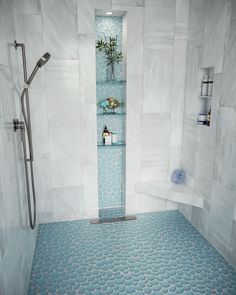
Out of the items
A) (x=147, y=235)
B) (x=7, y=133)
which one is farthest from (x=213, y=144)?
(x=7, y=133)

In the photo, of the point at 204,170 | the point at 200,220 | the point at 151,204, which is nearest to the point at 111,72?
the point at 204,170

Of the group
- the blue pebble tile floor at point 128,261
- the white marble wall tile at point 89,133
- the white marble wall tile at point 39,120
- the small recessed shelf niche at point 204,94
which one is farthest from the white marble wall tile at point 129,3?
the blue pebble tile floor at point 128,261

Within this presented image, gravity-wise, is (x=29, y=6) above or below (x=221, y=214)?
above

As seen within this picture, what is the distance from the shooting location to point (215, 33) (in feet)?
7.58

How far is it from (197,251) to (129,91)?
1.72 meters

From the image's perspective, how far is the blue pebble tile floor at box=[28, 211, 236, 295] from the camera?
201cm

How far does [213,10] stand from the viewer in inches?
92.0

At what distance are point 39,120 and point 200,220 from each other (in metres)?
1.95

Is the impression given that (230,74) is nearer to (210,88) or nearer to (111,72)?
(210,88)

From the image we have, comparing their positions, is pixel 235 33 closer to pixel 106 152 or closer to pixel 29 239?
pixel 106 152

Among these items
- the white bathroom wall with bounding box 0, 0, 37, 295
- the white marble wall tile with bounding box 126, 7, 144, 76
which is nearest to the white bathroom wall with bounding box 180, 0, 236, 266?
the white marble wall tile with bounding box 126, 7, 144, 76

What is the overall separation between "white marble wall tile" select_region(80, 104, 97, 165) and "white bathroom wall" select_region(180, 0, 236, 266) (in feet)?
3.38

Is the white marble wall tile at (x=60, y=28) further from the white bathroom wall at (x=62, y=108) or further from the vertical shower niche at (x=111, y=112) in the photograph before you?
the vertical shower niche at (x=111, y=112)

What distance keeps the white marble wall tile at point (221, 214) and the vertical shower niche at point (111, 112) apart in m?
1.02
